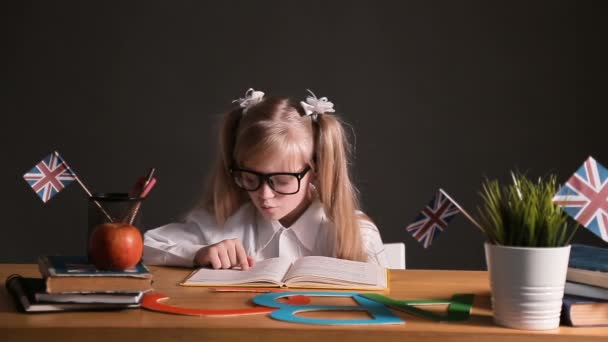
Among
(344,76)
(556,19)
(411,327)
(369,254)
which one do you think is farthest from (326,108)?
(556,19)

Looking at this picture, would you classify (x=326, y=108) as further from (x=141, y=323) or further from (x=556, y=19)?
(x=556, y=19)

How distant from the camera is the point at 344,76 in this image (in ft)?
12.5

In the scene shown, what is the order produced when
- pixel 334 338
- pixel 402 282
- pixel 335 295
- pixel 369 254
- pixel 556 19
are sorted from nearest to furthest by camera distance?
pixel 334 338 < pixel 335 295 < pixel 402 282 < pixel 369 254 < pixel 556 19

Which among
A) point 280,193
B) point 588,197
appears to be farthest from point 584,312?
point 280,193

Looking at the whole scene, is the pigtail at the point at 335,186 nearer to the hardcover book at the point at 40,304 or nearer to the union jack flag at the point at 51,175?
the union jack flag at the point at 51,175

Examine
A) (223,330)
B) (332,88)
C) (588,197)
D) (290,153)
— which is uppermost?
(332,88)

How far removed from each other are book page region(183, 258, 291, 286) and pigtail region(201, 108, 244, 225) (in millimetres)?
510

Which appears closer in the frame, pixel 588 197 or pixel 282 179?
pixel 588 197

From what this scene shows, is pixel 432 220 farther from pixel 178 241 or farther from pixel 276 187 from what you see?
pixel 178 241

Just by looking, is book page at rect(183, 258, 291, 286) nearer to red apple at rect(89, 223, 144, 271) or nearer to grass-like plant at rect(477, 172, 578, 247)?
red apple at rect(89, 223, 144, 271)

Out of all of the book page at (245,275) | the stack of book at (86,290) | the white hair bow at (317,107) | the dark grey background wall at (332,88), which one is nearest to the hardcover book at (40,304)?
the stack of book at (86,290)

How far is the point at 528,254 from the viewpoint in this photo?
1.29 meters

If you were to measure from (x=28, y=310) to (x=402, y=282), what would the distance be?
0.74 meters

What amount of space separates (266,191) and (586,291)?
A: 920mm
